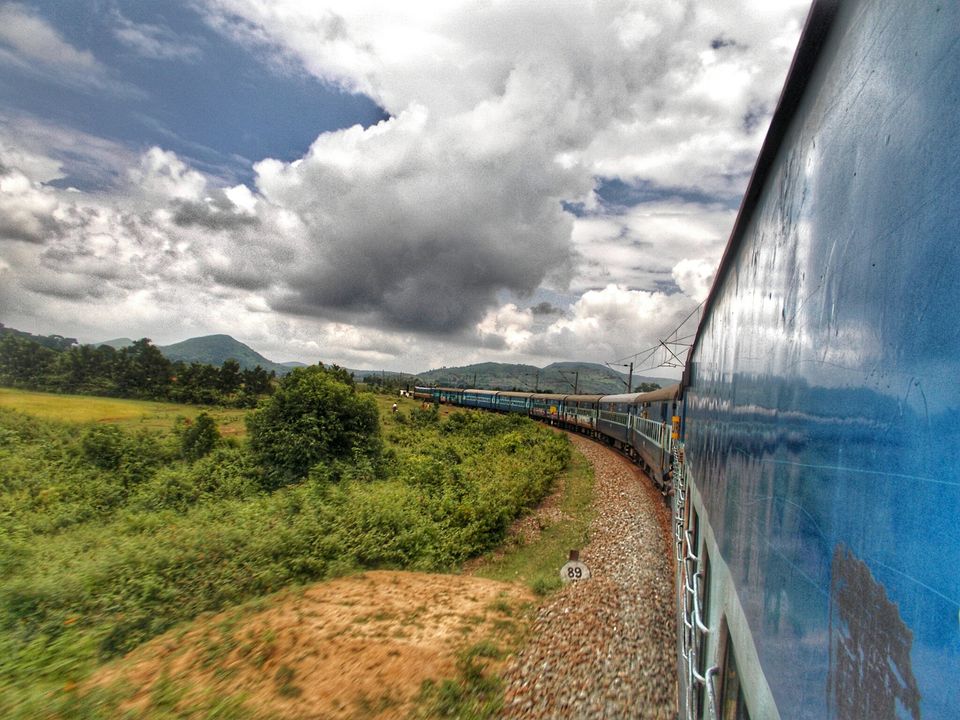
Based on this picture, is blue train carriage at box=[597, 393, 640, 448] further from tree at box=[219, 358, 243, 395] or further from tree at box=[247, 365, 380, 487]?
tree at box=[219, 358, 243, 395]

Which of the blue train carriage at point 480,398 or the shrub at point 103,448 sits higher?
the blue train carriage at point 480,398

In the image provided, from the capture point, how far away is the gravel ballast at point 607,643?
22.2 ft

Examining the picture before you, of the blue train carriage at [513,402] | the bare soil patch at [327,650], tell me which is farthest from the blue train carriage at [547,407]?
the bare soil patch at [327,650]

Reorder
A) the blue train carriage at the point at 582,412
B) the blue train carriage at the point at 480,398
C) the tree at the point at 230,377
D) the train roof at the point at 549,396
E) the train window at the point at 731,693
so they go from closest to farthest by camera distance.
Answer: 1. the train window at the point at 731,693
2. the blue train carriage at the point at 582,412
3. the train roof at the point at 549,396
4. the tree at the point at 230,377
5. the blue train carriage at the point at 480,398

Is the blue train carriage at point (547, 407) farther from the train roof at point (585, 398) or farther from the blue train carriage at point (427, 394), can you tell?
the blue train carriage at point (427, 394)

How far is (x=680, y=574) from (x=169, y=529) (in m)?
11.7

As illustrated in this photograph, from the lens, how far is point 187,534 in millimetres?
11602

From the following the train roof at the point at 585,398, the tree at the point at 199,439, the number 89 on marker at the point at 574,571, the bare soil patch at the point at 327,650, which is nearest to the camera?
the bare soil patch at the point at 327,650

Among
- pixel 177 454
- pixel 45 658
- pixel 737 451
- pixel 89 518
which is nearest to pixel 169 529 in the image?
pixel 89 518

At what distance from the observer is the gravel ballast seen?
6781 mm

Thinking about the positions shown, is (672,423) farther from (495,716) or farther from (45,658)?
(45,658)

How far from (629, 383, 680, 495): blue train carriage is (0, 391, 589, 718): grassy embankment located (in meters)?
2.78

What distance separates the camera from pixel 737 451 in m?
2.99

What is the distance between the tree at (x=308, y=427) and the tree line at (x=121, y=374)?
1193 inches
